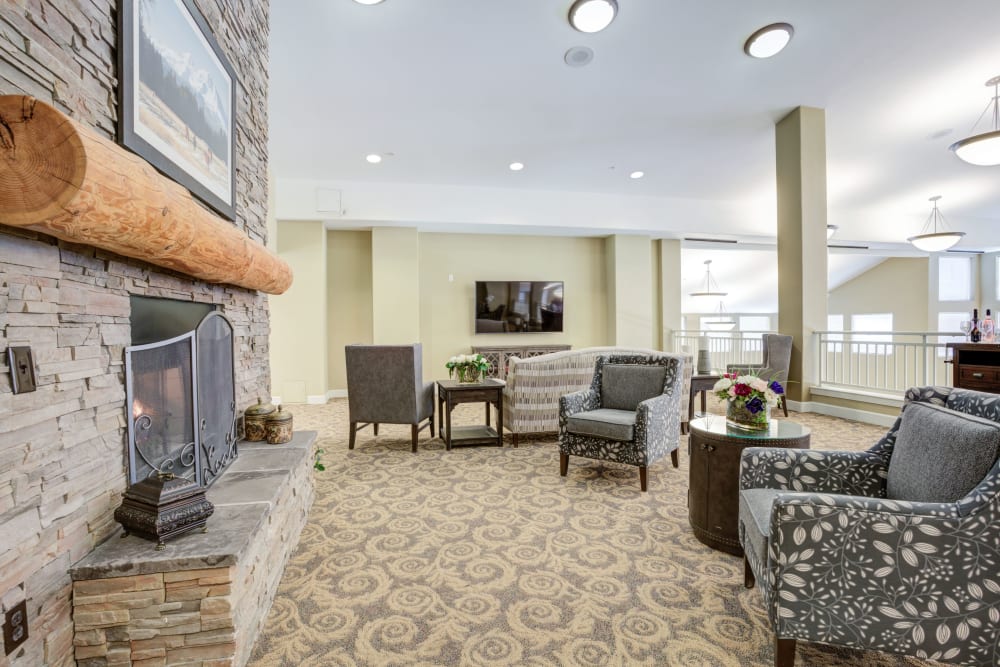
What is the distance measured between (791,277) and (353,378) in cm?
502

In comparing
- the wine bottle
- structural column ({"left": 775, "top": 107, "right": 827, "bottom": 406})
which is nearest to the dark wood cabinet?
the wine bottle

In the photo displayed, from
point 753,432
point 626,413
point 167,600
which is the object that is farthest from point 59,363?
point 626,413

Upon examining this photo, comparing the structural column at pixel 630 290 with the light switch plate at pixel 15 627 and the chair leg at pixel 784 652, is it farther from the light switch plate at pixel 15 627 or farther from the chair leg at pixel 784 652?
the light switch plate at pixel 15 627

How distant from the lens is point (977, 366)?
391 centimetres

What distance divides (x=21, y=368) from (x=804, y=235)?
6.27 metres

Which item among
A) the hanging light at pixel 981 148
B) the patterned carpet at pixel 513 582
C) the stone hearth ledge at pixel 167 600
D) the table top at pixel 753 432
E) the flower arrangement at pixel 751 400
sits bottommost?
the patterned carpet at pixel 513 582

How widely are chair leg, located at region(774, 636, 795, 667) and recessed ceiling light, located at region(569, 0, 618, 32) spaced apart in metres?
4.00

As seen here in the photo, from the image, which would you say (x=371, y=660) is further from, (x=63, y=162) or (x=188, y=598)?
(x=63, y=162)

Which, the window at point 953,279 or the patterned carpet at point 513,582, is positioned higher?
the window at point 953,279

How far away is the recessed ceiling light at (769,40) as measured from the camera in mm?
3793

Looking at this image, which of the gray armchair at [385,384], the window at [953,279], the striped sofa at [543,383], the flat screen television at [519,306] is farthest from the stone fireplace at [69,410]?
the window at [953,279]

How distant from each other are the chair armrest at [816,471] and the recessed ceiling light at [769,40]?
3.71m

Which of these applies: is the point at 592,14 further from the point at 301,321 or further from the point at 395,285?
the point at 301,321

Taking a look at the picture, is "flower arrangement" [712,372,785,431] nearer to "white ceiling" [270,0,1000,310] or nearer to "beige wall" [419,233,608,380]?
"white ceiling" [270,0,1000,310]
